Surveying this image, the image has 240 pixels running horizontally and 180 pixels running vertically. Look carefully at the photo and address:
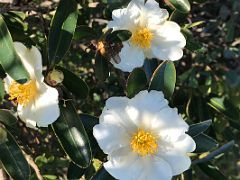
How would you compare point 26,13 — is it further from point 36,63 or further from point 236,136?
point 236,136

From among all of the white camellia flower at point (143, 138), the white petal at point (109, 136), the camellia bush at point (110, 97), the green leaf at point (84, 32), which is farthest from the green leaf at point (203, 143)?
the green leaf at point (84, 32)

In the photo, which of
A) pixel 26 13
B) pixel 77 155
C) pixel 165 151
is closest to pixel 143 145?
pixel 165 151

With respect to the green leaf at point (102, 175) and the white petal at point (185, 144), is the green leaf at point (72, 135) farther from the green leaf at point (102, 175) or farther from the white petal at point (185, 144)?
the white petal at point (185, 144)

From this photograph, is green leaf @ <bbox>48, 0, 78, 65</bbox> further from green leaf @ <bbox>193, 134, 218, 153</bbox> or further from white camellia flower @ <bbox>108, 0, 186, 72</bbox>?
green leaf @ <bbox>193, 134, 218, 153</bbox>

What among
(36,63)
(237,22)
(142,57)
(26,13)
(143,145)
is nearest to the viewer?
(36,63)

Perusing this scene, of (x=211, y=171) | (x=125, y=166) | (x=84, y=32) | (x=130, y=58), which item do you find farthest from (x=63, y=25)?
(x=211, y=171)
